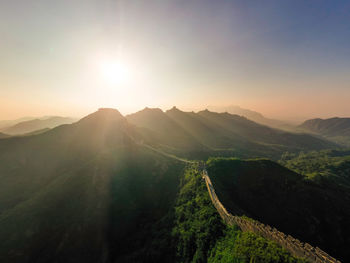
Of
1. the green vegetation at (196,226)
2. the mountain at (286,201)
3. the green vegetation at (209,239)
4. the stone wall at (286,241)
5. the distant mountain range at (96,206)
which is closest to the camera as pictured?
the stone wall at (286,241)

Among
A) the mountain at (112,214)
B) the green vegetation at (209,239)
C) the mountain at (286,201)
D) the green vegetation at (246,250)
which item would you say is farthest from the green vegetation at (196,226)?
the mountain at (286,201)

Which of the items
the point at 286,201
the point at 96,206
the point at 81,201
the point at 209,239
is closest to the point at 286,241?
the point at 209,239

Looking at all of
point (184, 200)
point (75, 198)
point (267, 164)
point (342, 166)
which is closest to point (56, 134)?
point (75, 198)

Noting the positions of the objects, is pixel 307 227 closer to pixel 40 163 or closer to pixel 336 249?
pixel 336 249

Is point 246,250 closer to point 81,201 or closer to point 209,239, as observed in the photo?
point 209,239

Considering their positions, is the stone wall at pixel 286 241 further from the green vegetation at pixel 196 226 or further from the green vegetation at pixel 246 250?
the green vegetation at pixel 196 226

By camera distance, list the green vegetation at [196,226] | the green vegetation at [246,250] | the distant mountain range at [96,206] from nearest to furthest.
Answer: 1. the green vegetation at [246,250]
2. the green vegetation at [196,226]
3. the distant mountain range at [96,206]

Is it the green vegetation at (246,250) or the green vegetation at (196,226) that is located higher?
the green vegetation at (246,250)

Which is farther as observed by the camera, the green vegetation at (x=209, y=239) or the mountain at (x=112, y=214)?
the mountain at (x=112, y=214)

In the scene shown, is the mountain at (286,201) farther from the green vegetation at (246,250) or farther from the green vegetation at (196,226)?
the green vegetation at (246,250)

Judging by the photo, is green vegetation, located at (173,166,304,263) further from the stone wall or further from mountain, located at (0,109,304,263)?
the stone wall
